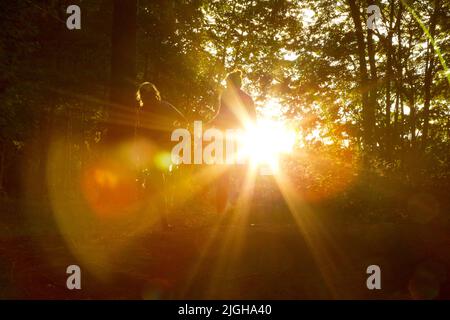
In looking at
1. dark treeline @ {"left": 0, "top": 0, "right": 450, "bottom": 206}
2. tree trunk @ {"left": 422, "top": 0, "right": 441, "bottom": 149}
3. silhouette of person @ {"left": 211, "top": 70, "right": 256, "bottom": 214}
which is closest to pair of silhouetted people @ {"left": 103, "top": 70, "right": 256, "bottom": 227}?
silhouette of person @ {"left": 211, "top": 70, "right": 256, "bottom": 214}

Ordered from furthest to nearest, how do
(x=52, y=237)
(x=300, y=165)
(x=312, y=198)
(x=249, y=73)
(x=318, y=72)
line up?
(x=249, y=73), (x=318, y=72), (x=300, y=165), (x=312, y=198), (x=52, y=237)

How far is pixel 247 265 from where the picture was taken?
19.5ft

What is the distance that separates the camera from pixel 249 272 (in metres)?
5.69

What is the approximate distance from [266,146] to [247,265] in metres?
13.3

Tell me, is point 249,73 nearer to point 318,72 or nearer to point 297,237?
point 318,72

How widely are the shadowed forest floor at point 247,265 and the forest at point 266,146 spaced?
0.09ft

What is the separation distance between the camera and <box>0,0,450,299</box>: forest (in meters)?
5.60

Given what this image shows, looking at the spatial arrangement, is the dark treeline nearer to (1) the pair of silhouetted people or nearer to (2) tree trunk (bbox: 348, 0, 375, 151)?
(2) tree trunk (bbox: 348, 0, 375, 151)

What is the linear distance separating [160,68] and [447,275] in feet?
67.1

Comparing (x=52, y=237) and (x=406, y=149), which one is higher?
(x=406, y=149)

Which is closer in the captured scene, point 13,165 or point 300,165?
point 300,165

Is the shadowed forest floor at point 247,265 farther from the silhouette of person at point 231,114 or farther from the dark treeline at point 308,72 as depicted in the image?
the dark treeline at point 308,72

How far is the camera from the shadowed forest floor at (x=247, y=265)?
507 centimetres
